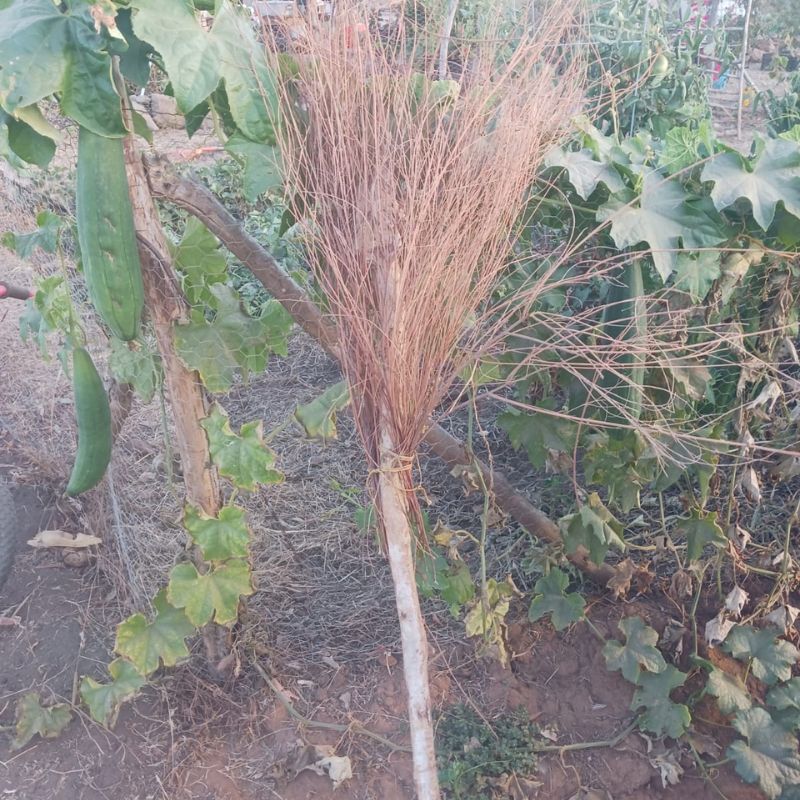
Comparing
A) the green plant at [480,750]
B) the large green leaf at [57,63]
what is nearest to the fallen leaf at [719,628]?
the green plant at [480,750]

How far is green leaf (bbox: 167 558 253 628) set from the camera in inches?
84.0

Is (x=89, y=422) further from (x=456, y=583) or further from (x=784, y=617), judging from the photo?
(x=784, y=617)

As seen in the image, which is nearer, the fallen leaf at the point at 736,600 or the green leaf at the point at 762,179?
the green leaf at the point at 762,179

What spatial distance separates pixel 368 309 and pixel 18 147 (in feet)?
2.75

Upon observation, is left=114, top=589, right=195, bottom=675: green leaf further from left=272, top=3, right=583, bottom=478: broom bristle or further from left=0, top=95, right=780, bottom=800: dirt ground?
left=272, top=3, right=583, bottom=478: broom bristle

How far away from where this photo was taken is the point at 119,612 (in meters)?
2.81

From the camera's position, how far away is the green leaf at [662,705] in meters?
2.29

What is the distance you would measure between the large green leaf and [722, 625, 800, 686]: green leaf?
2.22 m

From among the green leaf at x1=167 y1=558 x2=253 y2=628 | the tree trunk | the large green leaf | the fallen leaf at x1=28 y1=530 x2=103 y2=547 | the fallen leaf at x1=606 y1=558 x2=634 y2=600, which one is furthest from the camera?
the fallen leaf at x1=28 y1=530 x2=103 y2=547

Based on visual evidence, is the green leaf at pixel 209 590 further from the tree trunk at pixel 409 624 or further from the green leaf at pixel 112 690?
the tree trunk at pixel 409 624

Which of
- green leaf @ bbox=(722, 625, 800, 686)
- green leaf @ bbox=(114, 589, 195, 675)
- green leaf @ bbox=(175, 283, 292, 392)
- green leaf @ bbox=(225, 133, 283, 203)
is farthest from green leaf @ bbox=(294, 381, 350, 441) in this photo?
green leaf @ bbox=(722, 625, 800, 686)

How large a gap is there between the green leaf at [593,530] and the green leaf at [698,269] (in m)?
0.72

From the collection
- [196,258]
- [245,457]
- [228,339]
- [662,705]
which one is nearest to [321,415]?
[245,457]

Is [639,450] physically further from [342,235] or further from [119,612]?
[119,612]
